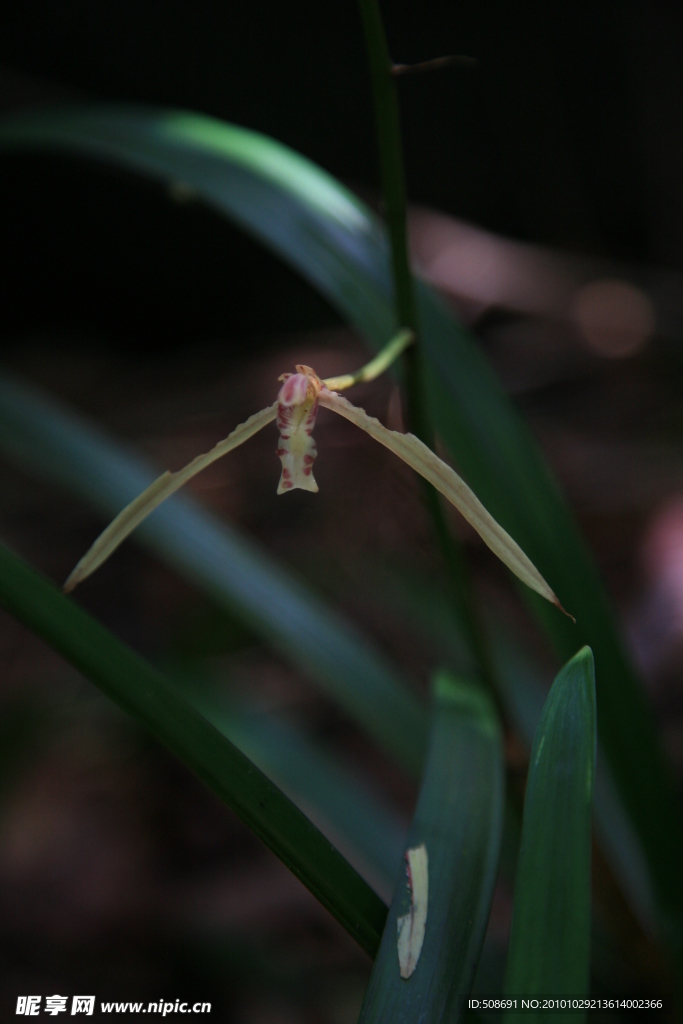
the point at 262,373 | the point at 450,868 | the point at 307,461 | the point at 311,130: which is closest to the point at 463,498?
the point at 307,461

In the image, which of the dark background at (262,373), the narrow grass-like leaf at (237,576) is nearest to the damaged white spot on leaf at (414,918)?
the narrow grass-like leaf at (237,576)

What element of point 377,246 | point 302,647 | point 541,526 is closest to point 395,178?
point 377,246

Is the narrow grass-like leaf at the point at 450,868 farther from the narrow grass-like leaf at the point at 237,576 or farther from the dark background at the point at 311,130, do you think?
the dark background at the point at 311,130

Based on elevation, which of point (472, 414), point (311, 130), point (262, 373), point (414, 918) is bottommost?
point (414, 918)

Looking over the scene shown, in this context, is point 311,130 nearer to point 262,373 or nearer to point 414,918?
point 262,373

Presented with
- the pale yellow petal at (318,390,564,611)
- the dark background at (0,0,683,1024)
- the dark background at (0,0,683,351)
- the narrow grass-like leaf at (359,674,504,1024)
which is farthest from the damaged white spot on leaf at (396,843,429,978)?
the dark background at (0,0,683,351)

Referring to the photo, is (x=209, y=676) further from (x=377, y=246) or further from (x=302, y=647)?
(x=377, y=246)
